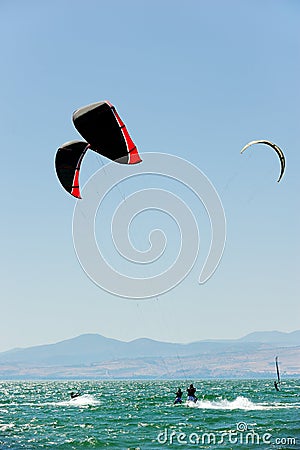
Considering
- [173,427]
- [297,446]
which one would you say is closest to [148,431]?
[173,427]

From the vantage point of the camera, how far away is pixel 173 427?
2959cm

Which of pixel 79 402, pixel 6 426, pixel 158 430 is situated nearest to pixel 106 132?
pixel 158 430

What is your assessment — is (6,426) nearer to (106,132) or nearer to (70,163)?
(70,163)

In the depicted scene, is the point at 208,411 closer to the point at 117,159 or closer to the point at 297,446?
the point at 297,446

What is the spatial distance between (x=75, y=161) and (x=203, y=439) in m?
12.9

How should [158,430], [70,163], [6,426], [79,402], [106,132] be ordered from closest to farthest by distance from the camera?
[106,132] < [70,163] < [158,430] < [6,426] < [79,402]

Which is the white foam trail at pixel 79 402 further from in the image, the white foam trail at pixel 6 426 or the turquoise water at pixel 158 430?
the white foam trail at pixel 6 426

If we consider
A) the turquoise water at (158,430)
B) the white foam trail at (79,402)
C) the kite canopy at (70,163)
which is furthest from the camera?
the white foam trail at (79,402)

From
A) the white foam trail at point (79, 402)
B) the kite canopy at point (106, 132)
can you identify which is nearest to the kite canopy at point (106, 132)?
the kite canopy at point (106, 132)

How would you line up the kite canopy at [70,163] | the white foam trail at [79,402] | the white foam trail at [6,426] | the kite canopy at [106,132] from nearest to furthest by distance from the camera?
the kite canopy at [106,132]
the kite canopy at [70,163]
the white foam trail at [6,426]
the white foam trail at [79,402]

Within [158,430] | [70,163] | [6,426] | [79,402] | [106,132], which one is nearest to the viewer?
[106,132]

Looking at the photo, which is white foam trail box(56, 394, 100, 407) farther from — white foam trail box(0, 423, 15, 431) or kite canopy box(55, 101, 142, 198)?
kite canopy box(55, 101, 142, 198)

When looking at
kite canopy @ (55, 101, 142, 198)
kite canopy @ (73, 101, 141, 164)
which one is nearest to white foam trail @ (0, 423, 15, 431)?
kite canopy @ (55, 101, 142, 198)

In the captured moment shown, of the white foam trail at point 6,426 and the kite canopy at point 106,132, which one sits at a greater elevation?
the kite canopy at point 106,132
